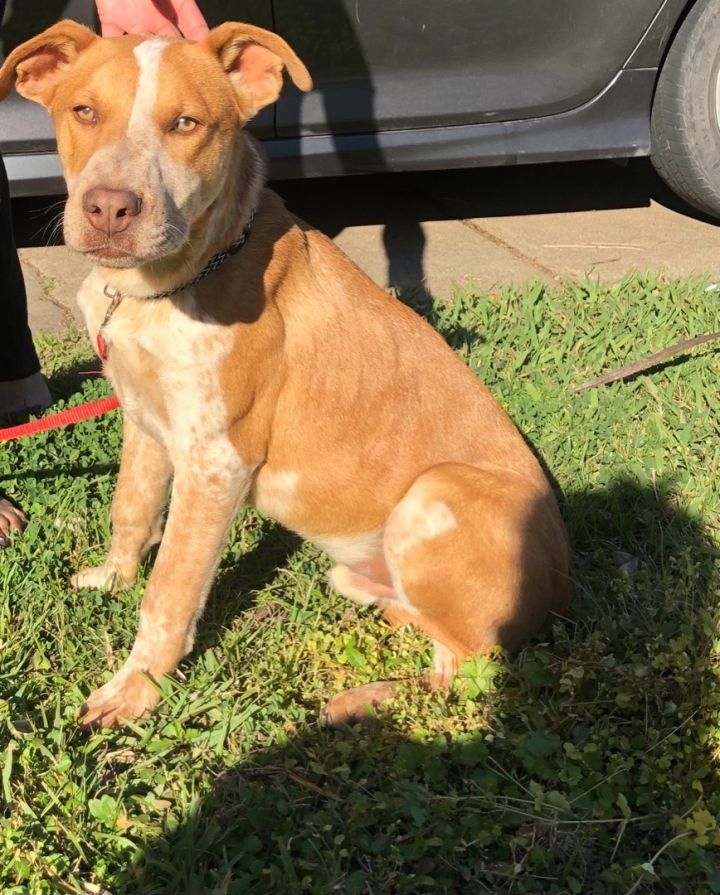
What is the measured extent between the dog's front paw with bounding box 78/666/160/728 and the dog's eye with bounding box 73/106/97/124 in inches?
58.8

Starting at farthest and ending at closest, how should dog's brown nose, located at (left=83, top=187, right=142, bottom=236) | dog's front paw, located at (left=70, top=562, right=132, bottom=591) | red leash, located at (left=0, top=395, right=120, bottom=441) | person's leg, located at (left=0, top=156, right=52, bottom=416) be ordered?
person's leg, located at (left=0, top=156, right=52, bottom=416) → dog's front paw, located at (left=70, top=562, right=132, bottom=591) → red leash, located at (left=0, top=395, right=120, bottom=441) → dog's brown nose, located at (left=83, top=187, right=142, bottom=236)

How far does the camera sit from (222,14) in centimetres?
473

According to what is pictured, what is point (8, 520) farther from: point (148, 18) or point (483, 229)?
point (483, 229)

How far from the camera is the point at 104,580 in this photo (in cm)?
343

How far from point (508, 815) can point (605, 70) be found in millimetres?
3957

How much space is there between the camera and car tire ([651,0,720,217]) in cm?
532

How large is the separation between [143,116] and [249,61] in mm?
437

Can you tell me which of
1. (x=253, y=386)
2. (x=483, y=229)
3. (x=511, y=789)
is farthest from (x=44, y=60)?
(x=483, y=229)

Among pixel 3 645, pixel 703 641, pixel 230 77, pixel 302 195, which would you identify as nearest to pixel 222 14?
pixel 302 195

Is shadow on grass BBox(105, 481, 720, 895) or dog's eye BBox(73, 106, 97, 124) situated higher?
dog's eye BBox(73, 106, 97, 124)

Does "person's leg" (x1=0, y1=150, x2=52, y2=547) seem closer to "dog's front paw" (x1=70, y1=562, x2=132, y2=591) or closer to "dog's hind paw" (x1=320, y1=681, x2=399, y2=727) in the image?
"dog's front paw" (x1=70, y1=562, x2=132, y2=591)

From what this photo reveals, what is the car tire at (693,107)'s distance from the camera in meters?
5.32

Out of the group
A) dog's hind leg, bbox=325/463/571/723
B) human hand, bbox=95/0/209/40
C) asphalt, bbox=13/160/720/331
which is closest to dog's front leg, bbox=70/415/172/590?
dog's hind leg, bbox=325/463/571/723

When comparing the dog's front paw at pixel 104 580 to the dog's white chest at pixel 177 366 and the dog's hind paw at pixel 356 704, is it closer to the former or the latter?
the dog's white chest at pixel 177 366
